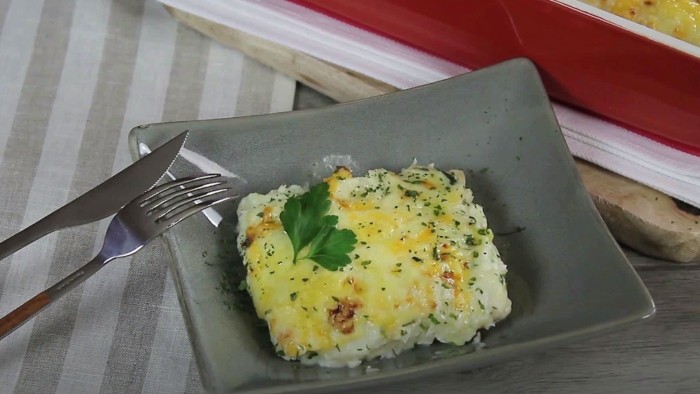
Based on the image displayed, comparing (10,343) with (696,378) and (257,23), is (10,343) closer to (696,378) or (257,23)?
(257,23)

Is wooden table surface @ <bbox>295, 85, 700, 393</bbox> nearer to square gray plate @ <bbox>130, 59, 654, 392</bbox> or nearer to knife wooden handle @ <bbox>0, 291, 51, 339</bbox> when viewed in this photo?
square gray plate @ <bbox>130, 59, 654, 392</bbox>

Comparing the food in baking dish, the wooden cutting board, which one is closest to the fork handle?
the wooden cutting board

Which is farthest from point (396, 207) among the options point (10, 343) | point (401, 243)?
point (10, 343)

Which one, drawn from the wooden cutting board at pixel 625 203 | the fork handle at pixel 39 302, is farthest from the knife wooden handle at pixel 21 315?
the wooden cutting board at pixel 625 203

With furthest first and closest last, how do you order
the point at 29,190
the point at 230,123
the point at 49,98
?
the point at 49,98
the point at 29,190
the point at 230,123

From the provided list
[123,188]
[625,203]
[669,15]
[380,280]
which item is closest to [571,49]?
[669,15]
